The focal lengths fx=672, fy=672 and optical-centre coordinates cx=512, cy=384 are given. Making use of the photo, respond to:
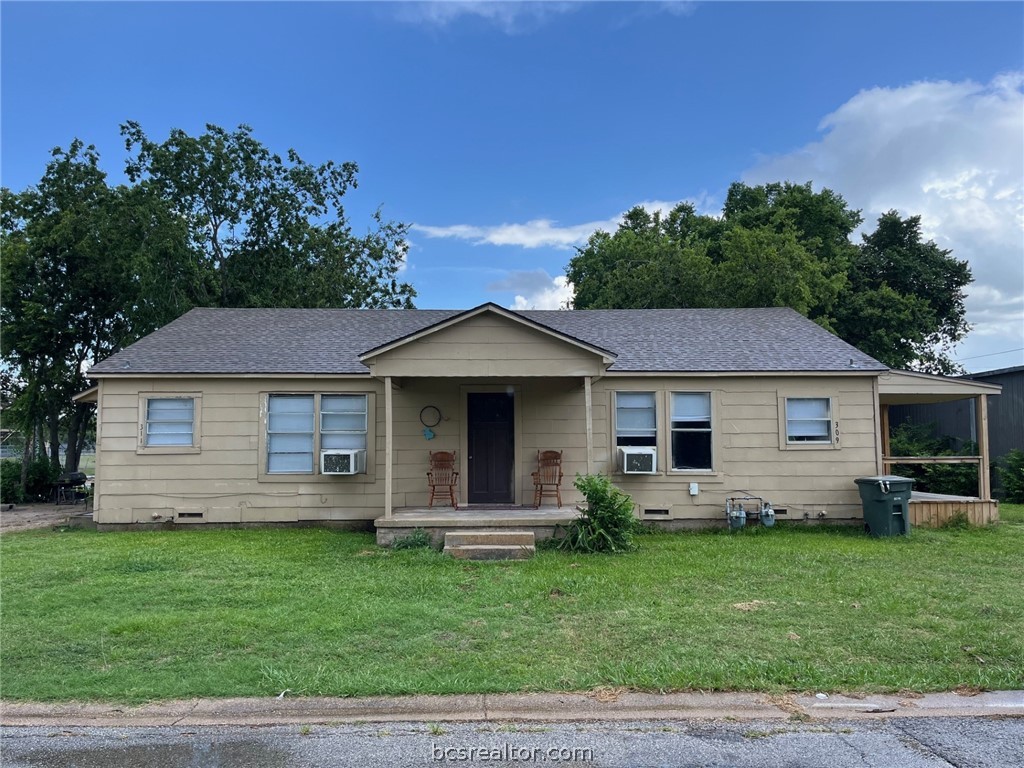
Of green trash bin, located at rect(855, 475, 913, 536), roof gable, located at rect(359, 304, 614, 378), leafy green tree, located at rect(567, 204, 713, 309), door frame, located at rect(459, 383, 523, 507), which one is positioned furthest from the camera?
leafy green tree, located at rect(567, 204, 713, 309)

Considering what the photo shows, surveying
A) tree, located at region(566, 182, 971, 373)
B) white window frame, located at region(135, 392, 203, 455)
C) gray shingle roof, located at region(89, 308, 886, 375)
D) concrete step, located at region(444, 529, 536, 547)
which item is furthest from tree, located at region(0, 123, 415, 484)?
concrete step, located at region(444, 529, 536, 547)

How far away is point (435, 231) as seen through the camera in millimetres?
27250

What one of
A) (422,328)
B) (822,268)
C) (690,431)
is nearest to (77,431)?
(422,328)

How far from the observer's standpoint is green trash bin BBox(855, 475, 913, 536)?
1050 centimetres

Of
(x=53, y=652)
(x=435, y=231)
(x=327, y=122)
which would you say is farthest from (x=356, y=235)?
(x=53, y=652)

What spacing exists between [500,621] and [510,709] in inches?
68.7

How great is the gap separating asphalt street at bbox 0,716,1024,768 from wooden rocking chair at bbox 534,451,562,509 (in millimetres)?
7286

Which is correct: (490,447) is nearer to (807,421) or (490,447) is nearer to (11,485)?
(807,421)

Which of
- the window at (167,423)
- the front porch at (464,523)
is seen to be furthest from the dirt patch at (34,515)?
the front porch at (464,523)

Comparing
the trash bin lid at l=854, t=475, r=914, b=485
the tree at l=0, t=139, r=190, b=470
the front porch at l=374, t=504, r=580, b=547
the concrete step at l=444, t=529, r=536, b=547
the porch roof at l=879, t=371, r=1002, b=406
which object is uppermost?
the tree at l=0, t=139, r=190, b=470

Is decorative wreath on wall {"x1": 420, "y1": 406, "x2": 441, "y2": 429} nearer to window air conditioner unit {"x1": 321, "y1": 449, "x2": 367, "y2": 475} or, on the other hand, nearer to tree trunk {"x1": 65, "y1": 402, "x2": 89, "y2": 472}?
window air conditioner unit {"x1": 321, "y1": 449, "x2": 367, "y2": 475}

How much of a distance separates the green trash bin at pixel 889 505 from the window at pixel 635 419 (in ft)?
11.5

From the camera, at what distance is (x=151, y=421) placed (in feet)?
37.5

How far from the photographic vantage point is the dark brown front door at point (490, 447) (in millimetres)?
11578
